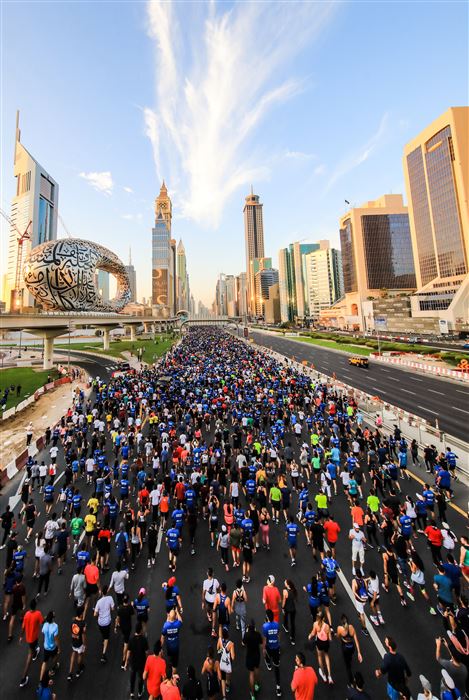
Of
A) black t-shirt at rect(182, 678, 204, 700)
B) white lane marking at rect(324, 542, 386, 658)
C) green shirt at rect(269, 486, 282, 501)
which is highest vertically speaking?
black t-shirt at rect(182, 678, 204, 700)

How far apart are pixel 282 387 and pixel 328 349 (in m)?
40.6

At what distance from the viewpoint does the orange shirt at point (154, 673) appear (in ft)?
→ 15.6

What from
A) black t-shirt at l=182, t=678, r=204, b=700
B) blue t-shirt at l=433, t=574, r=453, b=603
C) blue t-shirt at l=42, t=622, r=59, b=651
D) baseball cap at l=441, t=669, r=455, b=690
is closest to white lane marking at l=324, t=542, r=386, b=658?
baseball cap at l=441, t=669, r=455, b=690

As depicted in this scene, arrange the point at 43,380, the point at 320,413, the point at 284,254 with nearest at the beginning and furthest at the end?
the point at 320,413
the point at 43,380
the point at 284,254

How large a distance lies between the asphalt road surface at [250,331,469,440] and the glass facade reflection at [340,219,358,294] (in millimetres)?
93015

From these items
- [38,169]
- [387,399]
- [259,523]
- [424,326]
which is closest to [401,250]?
[424,326]

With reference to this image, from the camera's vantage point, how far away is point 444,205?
87000 mm

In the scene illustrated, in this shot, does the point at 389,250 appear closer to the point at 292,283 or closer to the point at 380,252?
the point at 380,252

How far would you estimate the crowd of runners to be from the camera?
525 centimetres

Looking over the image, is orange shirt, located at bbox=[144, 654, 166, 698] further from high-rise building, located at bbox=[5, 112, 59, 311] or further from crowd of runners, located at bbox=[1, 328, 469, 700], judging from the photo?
high-rise building, located at bbox=[5, 112, 59, 311]

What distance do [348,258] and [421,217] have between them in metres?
37.5

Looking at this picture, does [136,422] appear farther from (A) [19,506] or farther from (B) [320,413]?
(B) [320,413]

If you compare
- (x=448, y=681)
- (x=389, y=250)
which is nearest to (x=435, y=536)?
(x=448, y=681)

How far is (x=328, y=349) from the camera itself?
206ft
